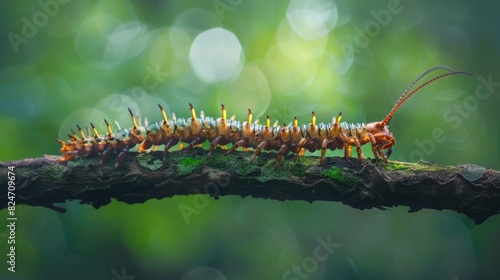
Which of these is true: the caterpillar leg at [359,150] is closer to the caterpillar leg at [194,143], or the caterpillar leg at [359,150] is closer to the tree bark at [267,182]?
the tree bark at [267,182]

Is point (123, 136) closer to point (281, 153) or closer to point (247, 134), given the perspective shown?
point (247, 134)

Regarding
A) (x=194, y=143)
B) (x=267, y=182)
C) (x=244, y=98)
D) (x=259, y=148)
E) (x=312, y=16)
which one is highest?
(x=312, y=16)

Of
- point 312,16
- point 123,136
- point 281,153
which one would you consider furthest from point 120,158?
point 312,16

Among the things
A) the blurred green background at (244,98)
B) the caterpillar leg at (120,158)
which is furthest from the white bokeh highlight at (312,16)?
the caterpillar leg at (120,158)

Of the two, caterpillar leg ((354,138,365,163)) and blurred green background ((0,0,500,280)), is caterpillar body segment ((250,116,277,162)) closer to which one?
caterpillar leg ((354,138,365,163))

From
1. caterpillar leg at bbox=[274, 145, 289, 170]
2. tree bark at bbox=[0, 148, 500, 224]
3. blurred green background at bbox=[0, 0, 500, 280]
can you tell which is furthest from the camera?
blurred green background at bbox=[0, 0, 500, 280]

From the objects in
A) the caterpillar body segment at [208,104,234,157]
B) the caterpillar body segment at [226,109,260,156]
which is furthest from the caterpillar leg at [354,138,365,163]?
the caterpillar body segment at [208,104,234,157]

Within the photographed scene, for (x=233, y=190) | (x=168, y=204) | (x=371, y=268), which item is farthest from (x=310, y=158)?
(x=371, y=268)
